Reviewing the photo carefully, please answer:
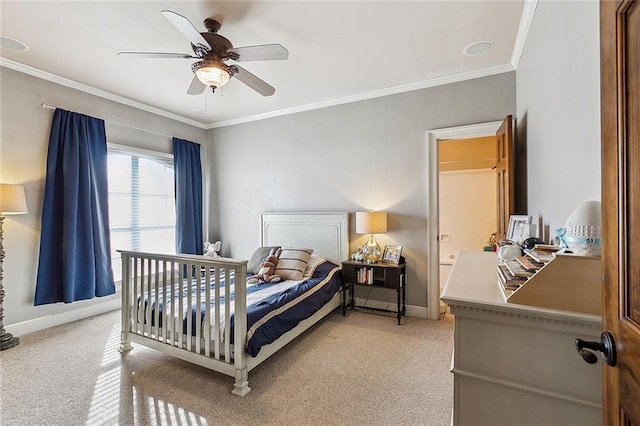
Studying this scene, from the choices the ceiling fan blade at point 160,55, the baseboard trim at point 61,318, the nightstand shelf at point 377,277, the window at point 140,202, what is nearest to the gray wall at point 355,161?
the nightstand shelf at point 377,277

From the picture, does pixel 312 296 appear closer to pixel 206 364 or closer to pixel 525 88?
pixel 206 364

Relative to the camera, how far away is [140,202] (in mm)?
4188

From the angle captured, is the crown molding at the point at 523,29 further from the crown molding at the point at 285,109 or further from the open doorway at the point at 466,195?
the open doorway at the point at 466,195

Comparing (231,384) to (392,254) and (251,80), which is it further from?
(251,80)

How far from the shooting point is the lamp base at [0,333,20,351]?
2723 millimetres

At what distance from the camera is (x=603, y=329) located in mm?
788

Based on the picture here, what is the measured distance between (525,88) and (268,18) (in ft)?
7.27

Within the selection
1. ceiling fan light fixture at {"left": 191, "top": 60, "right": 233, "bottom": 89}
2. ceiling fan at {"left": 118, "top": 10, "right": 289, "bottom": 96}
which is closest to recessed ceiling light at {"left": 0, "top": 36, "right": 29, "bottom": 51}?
ceiling fan at {"left": 118, "top": 10, "right": 289, "bottom": 96}

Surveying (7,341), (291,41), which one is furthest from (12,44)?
(7,341)

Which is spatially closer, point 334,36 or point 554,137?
point 554,137

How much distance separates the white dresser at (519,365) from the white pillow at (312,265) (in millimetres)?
2415

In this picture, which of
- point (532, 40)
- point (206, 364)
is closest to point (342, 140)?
point (532, 40)

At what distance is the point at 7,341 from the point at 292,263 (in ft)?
9.14

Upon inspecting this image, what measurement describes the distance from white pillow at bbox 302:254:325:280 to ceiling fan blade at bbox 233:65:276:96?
1968 mm
